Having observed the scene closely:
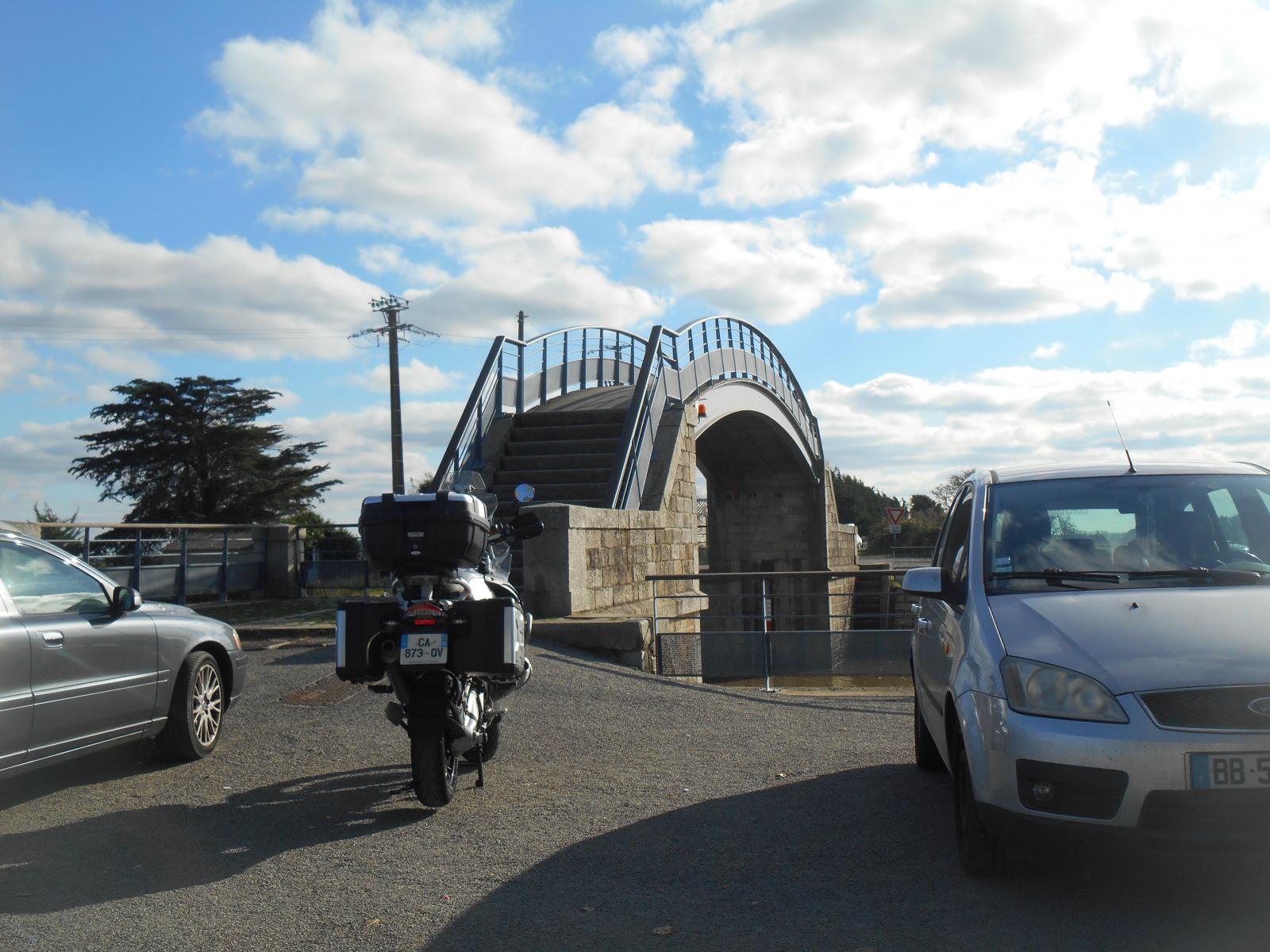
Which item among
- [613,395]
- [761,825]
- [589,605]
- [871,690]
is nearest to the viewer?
[761,825]

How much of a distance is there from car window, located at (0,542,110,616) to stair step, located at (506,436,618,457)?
1250 centimetres

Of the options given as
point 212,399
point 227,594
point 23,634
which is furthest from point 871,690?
point 212,399

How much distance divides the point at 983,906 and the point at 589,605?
9300mm

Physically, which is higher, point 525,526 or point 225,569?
point 525,526

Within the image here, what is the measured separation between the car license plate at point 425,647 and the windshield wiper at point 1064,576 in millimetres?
2409

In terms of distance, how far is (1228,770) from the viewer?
341 centimetres

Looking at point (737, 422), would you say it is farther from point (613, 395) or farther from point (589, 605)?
point (589, 605)

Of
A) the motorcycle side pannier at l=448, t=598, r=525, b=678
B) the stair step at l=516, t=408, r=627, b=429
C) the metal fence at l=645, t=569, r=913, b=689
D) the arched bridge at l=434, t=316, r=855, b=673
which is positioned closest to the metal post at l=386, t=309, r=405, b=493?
the arched bridge at l=434, t=316, r=855, b=673

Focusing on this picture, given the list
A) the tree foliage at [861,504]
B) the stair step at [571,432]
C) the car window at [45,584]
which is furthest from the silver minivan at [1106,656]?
the tree foliage at [861,504]

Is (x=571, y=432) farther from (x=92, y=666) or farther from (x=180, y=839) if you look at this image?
(x=180, y=839)

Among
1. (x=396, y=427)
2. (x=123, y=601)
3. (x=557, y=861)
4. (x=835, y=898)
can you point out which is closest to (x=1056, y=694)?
(x=835, y=898)

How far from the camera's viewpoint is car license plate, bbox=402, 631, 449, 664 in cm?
511

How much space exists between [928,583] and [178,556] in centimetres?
1426

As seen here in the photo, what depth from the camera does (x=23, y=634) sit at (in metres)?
5.20
